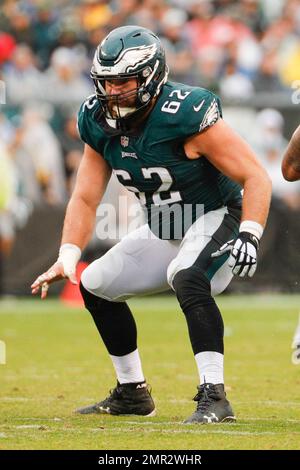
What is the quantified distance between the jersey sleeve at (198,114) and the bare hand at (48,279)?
2.57ft

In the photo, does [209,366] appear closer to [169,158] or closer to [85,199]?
[169,158]

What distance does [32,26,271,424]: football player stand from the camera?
15.1 feet

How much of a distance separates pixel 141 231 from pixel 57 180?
5.92m

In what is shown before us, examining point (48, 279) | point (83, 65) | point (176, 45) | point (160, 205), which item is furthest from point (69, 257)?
point (176, 45)

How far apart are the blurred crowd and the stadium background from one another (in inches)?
0.5

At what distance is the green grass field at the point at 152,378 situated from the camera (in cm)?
420

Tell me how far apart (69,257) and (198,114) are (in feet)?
2.83

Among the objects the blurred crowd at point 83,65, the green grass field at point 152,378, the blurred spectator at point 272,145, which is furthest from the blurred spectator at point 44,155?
the blurred spectator at point 272,145

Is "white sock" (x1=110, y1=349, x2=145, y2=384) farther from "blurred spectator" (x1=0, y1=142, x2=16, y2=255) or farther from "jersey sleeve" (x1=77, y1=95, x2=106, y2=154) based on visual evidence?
"blurred spectator" (x1=0, y1=142, x2=16, y2=255)

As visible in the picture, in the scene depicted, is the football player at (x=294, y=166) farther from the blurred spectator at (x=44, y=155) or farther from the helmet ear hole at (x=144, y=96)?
the blurred spectator at (x=44, y=155)

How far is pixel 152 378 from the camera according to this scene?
6254 millimetres

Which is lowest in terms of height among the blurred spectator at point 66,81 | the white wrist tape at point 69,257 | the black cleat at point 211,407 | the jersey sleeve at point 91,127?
the black cleat at point 211,407

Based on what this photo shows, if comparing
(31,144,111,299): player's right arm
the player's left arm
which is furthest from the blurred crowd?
the player's left arm

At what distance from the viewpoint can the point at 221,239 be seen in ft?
15.8
